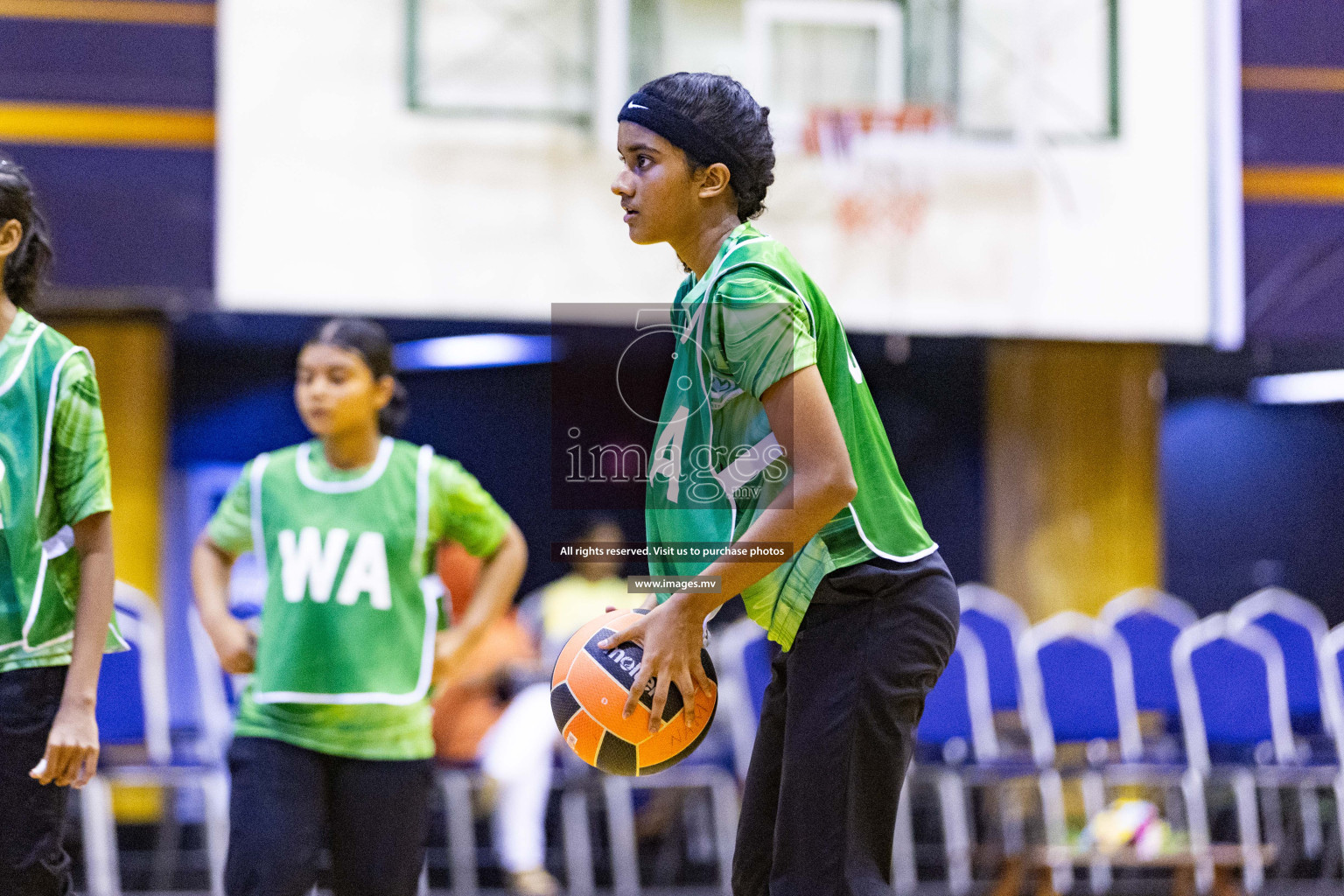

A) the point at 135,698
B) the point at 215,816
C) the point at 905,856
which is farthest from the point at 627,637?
the point at 905,856

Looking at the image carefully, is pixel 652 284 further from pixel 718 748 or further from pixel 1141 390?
pixel 1141 390

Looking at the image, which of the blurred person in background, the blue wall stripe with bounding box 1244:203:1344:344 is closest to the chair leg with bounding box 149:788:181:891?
the blurred person in background

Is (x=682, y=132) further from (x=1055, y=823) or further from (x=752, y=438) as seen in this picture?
(x=1055, y=823)

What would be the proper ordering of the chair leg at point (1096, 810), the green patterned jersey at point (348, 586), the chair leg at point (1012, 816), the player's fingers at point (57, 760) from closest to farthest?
the player's fingers at point (57, 760), the green patterned jersey at point (348, 586), the chair leg at point (1096, 810), the chair leg at point (1012, 816)

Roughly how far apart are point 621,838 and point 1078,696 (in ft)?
7.44

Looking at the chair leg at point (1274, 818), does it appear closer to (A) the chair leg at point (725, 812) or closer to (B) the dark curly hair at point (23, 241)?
(A) the chair leg at point (725, 812)

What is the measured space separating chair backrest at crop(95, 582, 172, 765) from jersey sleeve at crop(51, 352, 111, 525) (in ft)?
12.2

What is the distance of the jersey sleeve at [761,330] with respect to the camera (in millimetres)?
2408

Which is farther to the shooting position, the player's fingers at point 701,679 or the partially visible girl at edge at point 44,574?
the partially visible girl at edge at point 44,574

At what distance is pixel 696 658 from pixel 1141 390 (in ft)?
23.9

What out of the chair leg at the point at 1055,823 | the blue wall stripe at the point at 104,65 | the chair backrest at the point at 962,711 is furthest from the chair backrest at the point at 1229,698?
the blue wall stripe at the point at 104,65

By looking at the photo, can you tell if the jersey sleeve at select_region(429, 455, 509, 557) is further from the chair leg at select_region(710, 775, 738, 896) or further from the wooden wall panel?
the wooden wall panel

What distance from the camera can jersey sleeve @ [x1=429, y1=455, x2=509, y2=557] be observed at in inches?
162

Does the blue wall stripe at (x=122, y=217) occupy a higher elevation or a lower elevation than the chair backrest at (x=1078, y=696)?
higher
